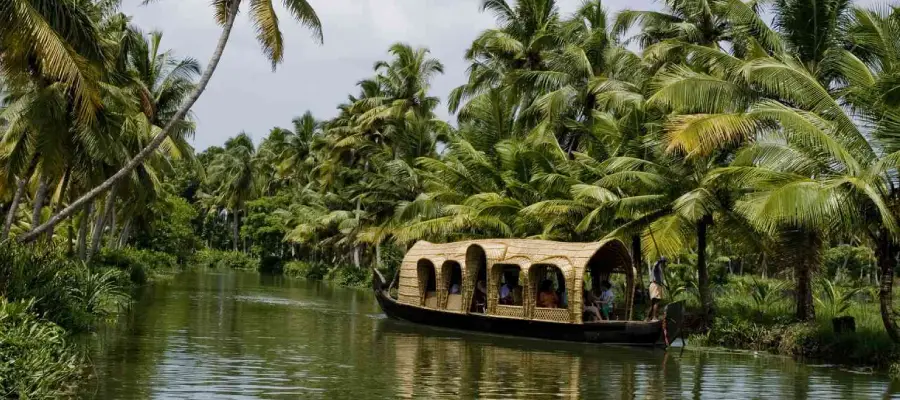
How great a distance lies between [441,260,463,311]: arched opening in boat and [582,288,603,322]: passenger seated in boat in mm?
2720

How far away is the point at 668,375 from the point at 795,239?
4.01 m

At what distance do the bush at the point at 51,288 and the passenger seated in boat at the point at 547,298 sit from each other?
8115 millimetres

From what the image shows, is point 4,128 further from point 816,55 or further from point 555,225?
point 816,55

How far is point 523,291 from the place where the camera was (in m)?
17.8

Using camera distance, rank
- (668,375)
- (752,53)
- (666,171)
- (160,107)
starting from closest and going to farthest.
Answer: (668,375) → (752,53) → (666,171) → (160,107)

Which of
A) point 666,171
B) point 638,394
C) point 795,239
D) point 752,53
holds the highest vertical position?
point 752,53

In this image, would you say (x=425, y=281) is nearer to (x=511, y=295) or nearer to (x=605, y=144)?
(x=511, y=295)

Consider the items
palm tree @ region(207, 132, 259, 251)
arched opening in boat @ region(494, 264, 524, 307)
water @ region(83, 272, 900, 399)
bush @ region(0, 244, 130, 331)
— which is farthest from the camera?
palm tree @ region(207, 132, 259, 251)

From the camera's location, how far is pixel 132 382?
35.1 ft

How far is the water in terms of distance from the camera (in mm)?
11047

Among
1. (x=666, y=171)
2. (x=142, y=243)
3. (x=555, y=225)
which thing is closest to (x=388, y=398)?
(x=666, y=171)

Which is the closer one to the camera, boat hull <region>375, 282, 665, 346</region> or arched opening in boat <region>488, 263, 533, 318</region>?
boat hull <region>375, 282, 665, 346</region>

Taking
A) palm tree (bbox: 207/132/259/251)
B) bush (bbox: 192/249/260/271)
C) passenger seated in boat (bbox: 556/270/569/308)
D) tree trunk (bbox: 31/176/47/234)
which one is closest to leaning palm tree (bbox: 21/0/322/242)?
tree trunk (bbox: 31/176/47/234)

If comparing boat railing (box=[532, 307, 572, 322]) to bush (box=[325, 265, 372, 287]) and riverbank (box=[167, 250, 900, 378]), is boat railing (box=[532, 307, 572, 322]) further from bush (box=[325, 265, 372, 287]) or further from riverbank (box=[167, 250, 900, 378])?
bush (box=[325, 265, 372, 287])
